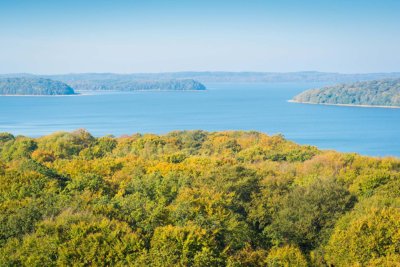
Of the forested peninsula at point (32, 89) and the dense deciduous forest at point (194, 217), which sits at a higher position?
the dense deciduous forest at point (194, 217)

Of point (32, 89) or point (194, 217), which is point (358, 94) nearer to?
point (32, 89)

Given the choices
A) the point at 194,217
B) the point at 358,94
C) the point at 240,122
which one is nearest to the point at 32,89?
the point at 358,94

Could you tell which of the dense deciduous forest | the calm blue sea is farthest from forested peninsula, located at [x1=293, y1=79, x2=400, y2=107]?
the dense deciduous forest

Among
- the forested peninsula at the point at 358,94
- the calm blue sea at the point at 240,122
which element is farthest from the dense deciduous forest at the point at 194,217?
the forested peninsula at the point at 358,94

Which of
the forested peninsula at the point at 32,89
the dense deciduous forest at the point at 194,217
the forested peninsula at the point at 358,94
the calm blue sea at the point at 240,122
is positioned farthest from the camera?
the forested peninsula at the point at 32,89

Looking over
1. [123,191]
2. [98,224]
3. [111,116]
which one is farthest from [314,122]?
[98,224]

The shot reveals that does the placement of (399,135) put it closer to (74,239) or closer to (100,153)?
(100,153)

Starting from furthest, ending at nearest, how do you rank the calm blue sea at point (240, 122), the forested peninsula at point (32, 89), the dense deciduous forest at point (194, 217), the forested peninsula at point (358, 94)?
the forested peninsula at point (32, 89)
the forested peninsula at point (358, 94)
the calm blue sea at point (240, 122)
the dense deciduous forest at point (194, 217)

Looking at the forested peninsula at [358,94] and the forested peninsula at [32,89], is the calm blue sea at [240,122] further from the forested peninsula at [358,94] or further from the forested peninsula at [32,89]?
the forested peninsula at [32,89]
